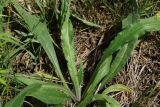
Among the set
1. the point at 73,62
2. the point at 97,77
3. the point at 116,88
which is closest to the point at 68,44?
the point at 73,62

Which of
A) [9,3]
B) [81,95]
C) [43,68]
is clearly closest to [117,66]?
[81,95]

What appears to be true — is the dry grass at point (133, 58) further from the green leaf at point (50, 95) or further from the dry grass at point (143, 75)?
the green leaf at point (50, 95)

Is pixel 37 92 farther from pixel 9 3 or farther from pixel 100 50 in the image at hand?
A: pixel 9 3

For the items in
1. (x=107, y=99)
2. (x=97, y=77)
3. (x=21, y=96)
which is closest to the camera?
(x=21, y=96)

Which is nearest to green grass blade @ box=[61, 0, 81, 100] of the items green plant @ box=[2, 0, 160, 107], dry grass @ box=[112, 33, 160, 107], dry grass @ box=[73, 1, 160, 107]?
green plant @ box=[2, 0, 160, 107]

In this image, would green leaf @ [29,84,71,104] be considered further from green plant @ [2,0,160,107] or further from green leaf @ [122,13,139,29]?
green leaf @ [122,13,139,29]

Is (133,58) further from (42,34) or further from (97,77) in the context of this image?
(42,34)
